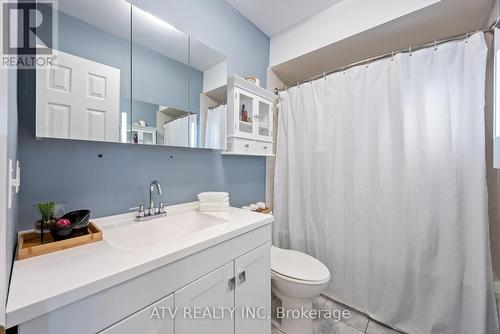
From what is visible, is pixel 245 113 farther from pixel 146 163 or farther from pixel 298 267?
pixel 298 267

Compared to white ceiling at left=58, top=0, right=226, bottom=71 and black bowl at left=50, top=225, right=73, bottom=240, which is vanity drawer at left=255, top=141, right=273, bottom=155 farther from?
black bowl at left=50, top=225, right=73, bottom=240

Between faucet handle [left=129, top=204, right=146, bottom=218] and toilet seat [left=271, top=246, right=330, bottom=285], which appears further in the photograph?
toilet seat [left=271, top=246, right=330, bottom=285]

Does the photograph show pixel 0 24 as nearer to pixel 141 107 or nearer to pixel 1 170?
pixel 1 170

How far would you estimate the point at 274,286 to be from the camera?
1373 millimetres

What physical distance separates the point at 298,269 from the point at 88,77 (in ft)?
5.25

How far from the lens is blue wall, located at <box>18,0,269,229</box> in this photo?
0.81m

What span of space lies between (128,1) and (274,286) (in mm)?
1937

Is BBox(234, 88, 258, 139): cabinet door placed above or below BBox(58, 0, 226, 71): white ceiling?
below

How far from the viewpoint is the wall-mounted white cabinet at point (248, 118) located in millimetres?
1480

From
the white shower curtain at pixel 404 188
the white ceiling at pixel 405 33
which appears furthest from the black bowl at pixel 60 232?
the white ceiling at pixel 405 33

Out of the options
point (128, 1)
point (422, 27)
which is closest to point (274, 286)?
point (128, 1)

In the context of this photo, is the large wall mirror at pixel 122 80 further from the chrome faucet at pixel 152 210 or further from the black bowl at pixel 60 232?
the black bowl at pixel 60 232

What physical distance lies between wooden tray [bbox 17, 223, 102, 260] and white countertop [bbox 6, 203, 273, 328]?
21 mm

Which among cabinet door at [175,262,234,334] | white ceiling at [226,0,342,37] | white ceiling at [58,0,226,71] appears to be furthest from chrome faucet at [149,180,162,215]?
white ceiling at [226,0,342,37]
